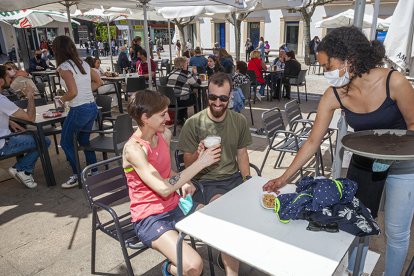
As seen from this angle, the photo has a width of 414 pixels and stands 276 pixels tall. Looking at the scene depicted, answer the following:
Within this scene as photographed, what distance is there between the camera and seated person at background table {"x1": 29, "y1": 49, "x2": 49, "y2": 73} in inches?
428

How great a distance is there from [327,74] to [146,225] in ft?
5.06

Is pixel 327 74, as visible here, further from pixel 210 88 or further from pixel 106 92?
pixel 106 92

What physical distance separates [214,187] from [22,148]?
2730 mm

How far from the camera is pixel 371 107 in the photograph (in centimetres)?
195

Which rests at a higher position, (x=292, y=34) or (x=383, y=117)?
(x=292, y=34)

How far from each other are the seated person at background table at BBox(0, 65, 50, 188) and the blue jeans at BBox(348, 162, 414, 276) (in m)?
3.81

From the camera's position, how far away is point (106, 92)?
7207 mm

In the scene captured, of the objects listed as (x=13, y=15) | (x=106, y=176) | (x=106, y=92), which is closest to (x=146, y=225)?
(x=106, y=176)

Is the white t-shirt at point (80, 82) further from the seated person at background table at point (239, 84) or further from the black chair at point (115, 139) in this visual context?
the seated person at background table at point (239, 84)

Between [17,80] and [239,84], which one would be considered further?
[17,80]

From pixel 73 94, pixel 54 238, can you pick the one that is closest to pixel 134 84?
pixel 73 94

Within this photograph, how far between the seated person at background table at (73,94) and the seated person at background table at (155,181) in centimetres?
201

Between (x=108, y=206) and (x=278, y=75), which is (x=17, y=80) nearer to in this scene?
(x=108, y=206)

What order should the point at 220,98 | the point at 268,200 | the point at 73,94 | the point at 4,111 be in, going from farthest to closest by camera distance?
1. the point at 73,94
2. the point at 4,111
3. the point at 220,98
4. the point at 268,200
